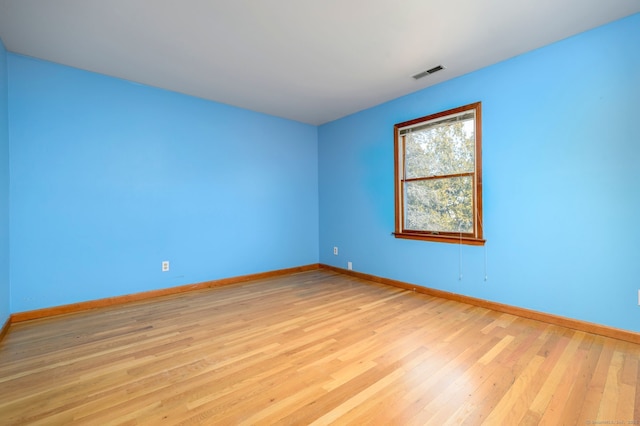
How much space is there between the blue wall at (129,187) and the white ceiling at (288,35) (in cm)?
39

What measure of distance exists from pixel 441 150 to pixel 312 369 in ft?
9.15

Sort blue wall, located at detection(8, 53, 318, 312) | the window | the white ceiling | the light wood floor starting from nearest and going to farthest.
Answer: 1. the light wood floor
2. the white ceiling
3. blue wall, located at detection(8, 53, 318, 312)
4. the window

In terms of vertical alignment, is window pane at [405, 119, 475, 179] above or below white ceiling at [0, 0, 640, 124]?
below

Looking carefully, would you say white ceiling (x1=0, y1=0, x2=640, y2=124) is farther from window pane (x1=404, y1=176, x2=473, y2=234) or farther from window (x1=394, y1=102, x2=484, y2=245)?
window pane (x1=404, y1=176, x2=473, y2=234)

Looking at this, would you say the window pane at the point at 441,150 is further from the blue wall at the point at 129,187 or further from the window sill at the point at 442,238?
the blue wall at the point at 129,187

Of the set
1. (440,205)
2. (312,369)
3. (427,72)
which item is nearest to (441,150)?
(440,205)

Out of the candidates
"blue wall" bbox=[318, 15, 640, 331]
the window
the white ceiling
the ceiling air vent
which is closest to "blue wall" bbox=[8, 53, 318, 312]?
the white ceiling

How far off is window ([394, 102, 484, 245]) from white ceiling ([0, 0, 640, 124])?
563mm

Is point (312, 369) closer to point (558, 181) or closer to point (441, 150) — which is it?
point (558, 181)

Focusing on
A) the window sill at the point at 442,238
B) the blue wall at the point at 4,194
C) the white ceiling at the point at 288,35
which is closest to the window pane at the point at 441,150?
the white ceiling at the point at 288,35

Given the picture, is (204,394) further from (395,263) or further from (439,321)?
(395,263)

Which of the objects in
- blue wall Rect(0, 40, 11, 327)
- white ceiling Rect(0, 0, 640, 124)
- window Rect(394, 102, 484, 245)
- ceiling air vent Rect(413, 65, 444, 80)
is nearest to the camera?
white ceiling Rect(0, 0, 640, 124)

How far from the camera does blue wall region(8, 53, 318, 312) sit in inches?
107

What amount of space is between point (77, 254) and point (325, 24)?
3.35 meters
